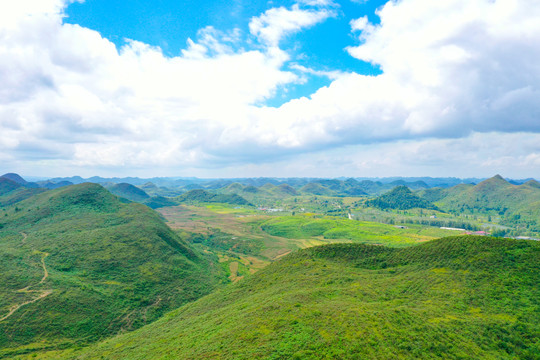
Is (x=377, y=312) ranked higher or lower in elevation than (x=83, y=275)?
higher

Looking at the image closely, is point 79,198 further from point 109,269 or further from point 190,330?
point 190,330

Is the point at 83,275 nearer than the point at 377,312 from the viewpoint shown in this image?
No

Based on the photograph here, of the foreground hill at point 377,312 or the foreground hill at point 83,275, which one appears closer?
the foreground hill at point 377,312

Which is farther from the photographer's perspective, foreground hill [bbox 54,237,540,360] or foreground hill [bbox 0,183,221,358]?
foreground hill [bbox 0,183,221,358]

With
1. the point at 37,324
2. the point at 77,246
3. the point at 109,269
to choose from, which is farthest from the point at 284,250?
the point at 37,324
